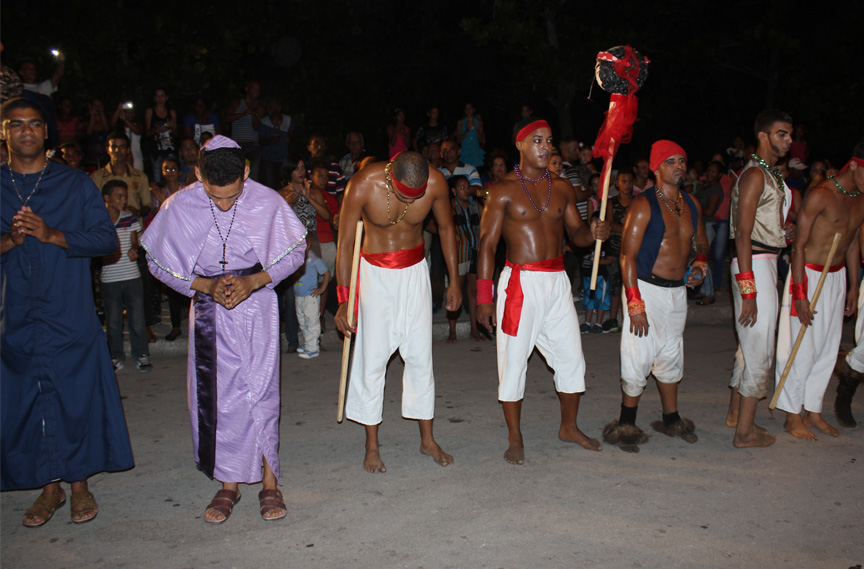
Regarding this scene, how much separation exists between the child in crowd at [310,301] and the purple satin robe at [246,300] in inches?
136

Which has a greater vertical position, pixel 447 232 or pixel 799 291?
pixel 447 232

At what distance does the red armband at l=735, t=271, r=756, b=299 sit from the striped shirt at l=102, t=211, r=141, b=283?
567cm

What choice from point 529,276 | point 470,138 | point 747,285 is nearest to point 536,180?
point 529,276

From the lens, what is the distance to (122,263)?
295 inches

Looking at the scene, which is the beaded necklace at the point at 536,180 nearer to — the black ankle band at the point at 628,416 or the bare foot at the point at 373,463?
the black ankle band at the point at 628,416

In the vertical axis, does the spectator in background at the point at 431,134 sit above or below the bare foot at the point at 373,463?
above

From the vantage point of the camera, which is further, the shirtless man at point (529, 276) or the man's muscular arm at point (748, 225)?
the man's muscular arm at point (748, 225)

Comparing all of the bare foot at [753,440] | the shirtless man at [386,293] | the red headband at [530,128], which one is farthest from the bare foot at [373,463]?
the bare foot at [753,440]

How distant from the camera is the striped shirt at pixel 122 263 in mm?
7417

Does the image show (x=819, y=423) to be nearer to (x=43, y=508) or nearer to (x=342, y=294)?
(x=342, y=294)

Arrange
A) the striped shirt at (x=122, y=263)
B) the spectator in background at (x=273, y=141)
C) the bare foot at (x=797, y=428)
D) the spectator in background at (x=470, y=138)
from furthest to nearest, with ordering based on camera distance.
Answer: the spectator in background at (x=470, y=138) → the spectator in background at (x=273, y=141) → the striped shirt at (x=122, y=263) → the bare foot at (x=797, y=428)

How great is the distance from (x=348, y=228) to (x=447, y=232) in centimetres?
71

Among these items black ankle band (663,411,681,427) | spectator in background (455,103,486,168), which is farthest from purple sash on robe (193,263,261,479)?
spectator in background (455,103,486,168)

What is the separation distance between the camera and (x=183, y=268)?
433cm
